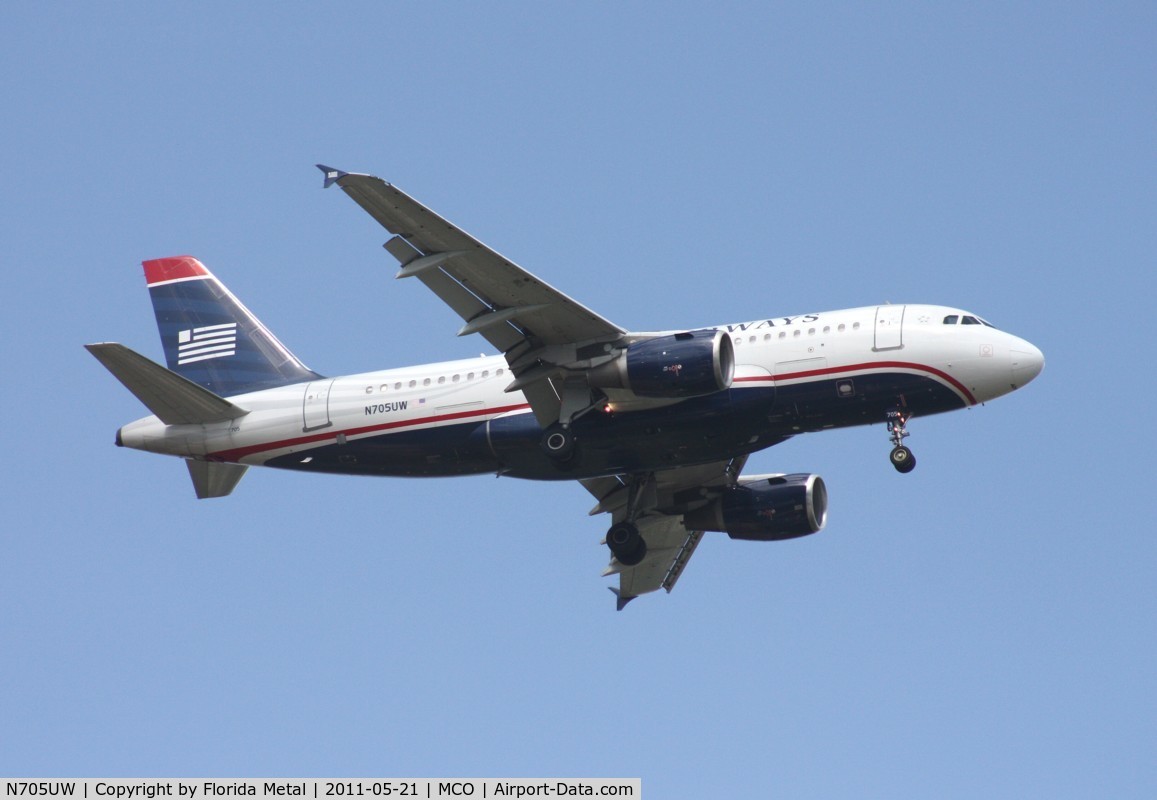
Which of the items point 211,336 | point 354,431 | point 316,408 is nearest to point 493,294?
point 354,431

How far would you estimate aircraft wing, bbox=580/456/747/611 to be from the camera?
1833 inches

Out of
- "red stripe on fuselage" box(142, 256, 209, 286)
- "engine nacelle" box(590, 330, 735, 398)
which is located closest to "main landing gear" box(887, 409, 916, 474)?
"engine nacelle" box(590, 330, 735, 398)

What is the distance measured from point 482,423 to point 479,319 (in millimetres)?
3358

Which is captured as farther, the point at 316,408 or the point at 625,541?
the point at 625,541

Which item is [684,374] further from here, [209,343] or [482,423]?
[209,343]

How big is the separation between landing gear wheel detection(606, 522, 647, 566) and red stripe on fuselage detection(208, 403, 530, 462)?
16.6 feet

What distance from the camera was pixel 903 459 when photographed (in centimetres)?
4006

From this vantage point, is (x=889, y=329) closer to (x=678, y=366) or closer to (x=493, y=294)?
(x=678, y=366)

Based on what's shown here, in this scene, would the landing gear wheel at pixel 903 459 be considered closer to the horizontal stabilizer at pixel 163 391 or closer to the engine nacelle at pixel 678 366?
the engine nacelle at pixel 678 366

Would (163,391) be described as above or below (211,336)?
below

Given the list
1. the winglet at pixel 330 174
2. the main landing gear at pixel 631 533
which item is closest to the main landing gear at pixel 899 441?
the main landing gear at pixel 631 533

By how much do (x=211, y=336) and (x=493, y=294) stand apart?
10.9 meters

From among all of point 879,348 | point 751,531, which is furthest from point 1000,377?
point 751,531

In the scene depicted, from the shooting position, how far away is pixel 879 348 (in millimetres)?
40062
